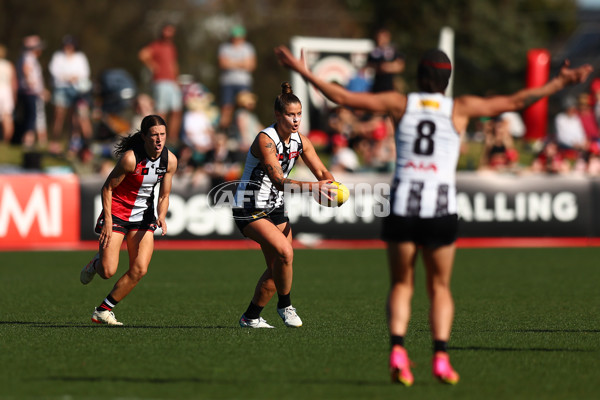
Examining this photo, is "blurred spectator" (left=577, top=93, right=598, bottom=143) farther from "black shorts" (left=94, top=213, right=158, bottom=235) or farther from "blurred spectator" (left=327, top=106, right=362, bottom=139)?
"black shorts" (left=94, top=213, right=158, bottom=235)

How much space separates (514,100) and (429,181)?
76 centimetres

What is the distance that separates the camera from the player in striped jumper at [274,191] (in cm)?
898

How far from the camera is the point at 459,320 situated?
10.1 meters

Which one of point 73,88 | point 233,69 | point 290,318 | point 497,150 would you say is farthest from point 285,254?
point 73,88

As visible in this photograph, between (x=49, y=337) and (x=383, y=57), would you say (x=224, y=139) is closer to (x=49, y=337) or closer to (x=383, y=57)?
(x=383, y=57)

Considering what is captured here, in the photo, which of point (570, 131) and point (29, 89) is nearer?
point (29, 89)

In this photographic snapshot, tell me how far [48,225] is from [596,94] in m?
12.5

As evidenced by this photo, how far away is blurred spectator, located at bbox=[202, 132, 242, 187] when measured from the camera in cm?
1959

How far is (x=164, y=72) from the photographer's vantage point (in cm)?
2203

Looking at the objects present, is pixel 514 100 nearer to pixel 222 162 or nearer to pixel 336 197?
pixel 336 197

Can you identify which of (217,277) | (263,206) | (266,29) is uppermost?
(266,29)

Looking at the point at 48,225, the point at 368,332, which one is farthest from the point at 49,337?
the point at 48,225

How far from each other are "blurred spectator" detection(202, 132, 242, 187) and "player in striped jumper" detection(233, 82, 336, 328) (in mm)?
9873

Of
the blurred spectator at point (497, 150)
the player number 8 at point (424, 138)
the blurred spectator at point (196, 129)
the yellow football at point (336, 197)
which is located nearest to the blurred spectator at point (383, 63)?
the blurred spectator at point (497, 150)
